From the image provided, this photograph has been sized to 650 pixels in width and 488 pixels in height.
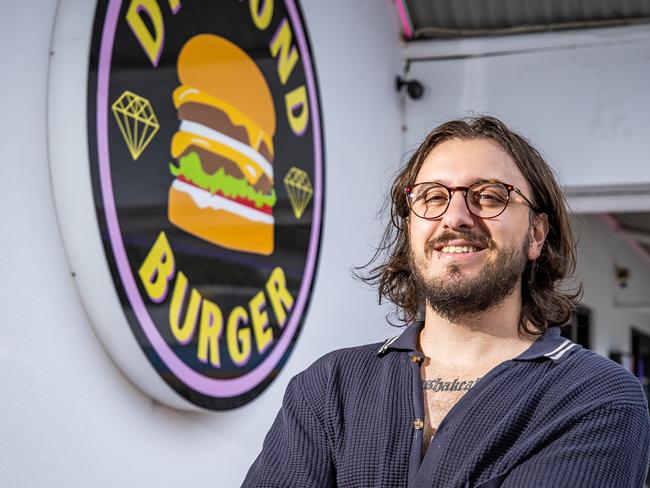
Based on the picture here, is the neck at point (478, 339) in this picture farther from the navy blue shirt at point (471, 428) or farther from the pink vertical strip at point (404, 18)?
the pink vertical strip at point (404, 18)

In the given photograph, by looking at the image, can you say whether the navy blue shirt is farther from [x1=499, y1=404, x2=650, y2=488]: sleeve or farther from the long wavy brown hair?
the long wavy brown hair

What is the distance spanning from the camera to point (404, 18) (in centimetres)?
372

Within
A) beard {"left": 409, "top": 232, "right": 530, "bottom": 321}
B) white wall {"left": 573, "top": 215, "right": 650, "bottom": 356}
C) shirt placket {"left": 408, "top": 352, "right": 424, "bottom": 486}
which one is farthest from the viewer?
white wall {"left": 573, "top": 215, "right": 650, "bottom": 356}

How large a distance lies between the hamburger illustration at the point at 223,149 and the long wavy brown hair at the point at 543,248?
39cm

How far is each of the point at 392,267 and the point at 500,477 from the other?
695mm

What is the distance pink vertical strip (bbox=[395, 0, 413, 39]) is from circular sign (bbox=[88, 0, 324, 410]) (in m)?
1.27

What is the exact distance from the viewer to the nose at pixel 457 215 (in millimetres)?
1416

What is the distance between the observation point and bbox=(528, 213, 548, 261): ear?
1.59 metres

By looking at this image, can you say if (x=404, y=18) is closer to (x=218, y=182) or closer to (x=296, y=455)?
(x=218, y=182)

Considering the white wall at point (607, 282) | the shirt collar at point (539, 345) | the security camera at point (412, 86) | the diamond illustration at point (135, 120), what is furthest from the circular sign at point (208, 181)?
the white wall at point (607, 282)

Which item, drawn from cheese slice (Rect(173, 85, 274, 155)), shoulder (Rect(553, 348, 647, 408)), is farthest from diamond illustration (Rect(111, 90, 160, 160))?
shoulder (Rect(553, 348, 647, 408))

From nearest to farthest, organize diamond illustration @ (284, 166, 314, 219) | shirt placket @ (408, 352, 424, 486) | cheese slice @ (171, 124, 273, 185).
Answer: shirt placket @ (408, 352, 424, 486) < cheese slice @ (171, 124, 273, 185) < diamond illustration @ (284, 166, 314, 219)

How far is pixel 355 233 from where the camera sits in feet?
10.0

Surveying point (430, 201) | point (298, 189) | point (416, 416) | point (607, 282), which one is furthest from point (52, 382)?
point (607, 282)
